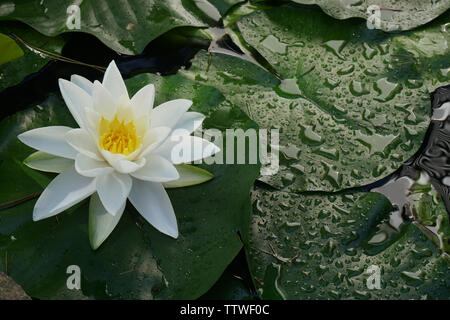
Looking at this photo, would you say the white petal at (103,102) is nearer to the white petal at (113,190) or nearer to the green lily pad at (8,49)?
the white petal at (113,190)

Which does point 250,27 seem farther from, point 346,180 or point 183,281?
point 183,281

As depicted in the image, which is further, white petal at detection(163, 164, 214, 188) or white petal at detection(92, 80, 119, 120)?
white petal at detection(163, 164, 214, 188)

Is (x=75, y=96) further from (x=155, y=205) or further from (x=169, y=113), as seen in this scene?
(x=155, y=205)

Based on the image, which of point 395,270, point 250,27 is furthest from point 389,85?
point 395,270

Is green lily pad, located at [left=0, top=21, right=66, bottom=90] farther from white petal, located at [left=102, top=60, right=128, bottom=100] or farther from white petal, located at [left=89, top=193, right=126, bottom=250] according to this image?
white petal, located at [left=89, top=193, right=126, bottom=250]

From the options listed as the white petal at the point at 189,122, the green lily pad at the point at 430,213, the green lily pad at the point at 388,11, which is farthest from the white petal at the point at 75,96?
the green lily pad at the point at 430,213

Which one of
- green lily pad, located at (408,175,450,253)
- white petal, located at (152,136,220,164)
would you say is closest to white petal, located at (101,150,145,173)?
white petal, located at (152,136,220,164)
